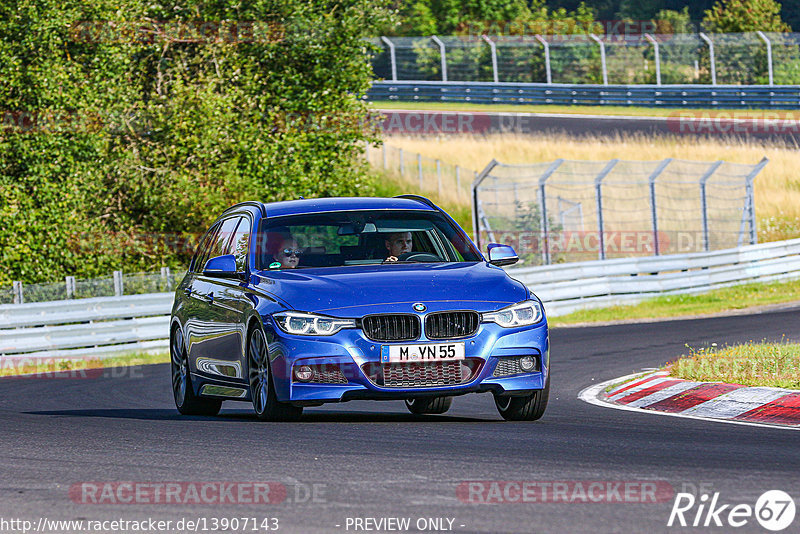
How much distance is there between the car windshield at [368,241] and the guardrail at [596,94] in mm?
43455

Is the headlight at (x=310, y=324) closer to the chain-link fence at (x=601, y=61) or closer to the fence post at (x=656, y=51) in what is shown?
the fence post at (x=656, y=51)

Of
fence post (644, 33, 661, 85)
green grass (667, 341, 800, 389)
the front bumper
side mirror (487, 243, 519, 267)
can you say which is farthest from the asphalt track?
fence post (644, 33, 661, 85)

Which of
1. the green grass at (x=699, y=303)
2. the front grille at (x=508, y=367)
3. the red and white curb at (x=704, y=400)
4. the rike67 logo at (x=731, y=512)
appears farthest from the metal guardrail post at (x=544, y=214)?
the rike67 logo at (x=731, y=512)

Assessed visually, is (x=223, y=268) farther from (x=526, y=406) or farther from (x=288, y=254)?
(x=526, y=406)

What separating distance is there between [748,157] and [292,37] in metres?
19.6

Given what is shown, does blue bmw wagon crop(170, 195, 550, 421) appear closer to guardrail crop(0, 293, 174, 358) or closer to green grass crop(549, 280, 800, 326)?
guardrail crop(0, 293, 174, 358)

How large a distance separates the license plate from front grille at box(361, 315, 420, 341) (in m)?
0.07

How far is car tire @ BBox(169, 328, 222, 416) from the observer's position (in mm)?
12203

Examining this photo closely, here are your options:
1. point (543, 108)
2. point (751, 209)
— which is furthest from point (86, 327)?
point (543, 108)

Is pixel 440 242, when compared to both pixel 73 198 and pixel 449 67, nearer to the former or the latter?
pixel 73 198

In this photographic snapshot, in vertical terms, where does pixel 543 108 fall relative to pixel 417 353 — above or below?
below

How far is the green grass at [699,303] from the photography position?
2653 cm

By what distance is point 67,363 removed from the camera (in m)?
22.4

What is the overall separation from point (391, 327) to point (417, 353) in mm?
252
